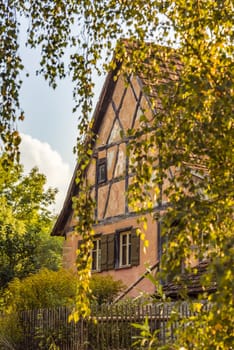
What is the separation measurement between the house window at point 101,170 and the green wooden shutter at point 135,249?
7.11ft

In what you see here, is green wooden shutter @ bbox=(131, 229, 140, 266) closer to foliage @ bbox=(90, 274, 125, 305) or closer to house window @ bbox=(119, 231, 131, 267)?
house window @ bbox=(119, 231, 131, 267)

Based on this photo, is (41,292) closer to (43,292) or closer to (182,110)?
(43,292)

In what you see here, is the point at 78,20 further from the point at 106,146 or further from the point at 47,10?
the point at 106,146

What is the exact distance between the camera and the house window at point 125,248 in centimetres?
2103

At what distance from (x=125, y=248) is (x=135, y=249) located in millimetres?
954

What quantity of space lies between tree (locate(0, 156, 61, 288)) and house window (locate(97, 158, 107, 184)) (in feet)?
7.57

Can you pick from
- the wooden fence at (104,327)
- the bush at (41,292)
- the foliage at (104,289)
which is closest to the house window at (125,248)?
the foliage at (104,289)

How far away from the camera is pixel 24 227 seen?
29.2 m

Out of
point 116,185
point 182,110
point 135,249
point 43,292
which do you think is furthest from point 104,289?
point 182,110

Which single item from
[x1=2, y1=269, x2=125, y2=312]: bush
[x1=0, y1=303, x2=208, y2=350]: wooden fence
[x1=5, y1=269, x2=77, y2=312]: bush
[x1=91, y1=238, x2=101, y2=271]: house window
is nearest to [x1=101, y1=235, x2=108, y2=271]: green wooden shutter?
[x1=91, y1=238, x2=101, y2=271]: house window

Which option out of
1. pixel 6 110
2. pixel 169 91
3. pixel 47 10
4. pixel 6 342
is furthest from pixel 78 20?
pixel 6 342

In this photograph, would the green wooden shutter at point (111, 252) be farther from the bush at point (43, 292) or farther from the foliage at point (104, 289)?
the bush at point (43, 292)

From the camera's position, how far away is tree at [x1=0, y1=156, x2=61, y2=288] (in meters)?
26.3

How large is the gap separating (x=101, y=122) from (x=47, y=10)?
16287mm
